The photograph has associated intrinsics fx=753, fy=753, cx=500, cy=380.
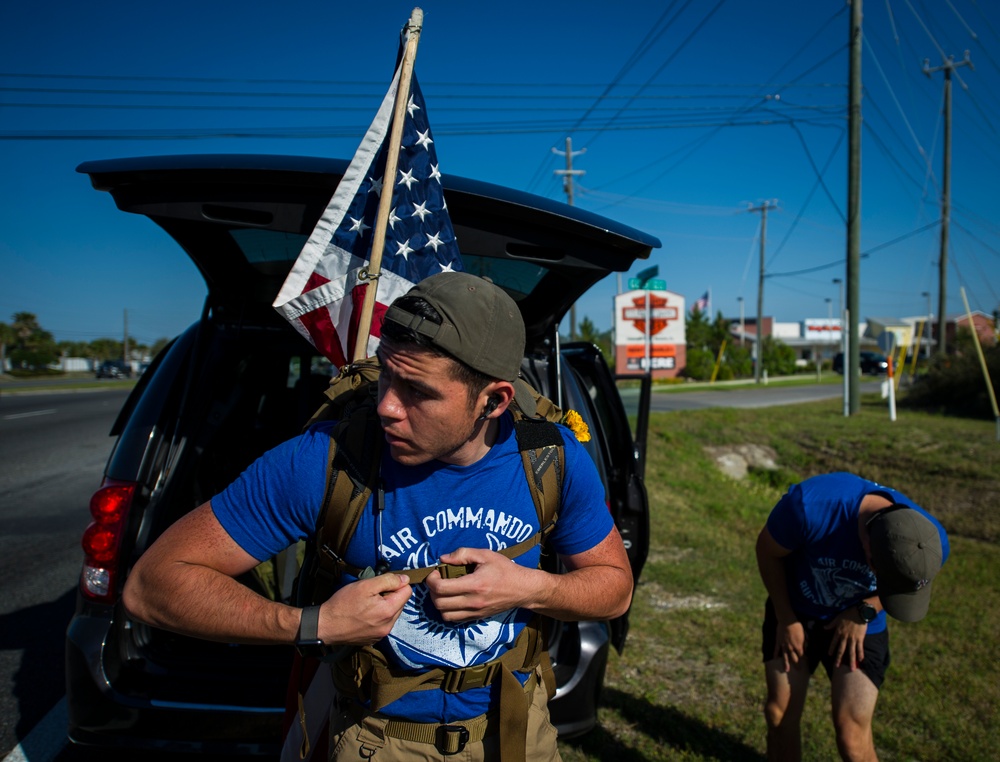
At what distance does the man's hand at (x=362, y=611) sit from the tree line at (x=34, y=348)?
53.7 metres

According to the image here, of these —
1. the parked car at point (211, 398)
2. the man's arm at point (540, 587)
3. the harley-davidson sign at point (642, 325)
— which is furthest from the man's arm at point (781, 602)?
the harley-davidson sign at point (642, 325)

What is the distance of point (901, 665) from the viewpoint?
4348 mm

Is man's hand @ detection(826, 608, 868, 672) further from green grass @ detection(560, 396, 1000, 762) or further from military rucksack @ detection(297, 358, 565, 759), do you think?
military rucksack @ detection(297, 358, 565, 759)

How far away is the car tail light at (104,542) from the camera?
262cm

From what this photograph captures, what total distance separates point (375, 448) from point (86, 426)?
53.0 feet

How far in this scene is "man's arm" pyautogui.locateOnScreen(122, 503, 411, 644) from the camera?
1476 millimetres

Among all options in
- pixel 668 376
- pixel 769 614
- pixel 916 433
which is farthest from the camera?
pixel 668 376

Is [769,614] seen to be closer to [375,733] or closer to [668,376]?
[375,733]

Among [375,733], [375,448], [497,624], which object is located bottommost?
[375,733]

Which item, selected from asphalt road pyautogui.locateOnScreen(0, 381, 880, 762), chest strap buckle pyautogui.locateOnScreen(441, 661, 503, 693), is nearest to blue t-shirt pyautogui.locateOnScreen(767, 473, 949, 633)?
chest strap buckle pyautogui.locateOnScreen(441, 661, 503, 693)

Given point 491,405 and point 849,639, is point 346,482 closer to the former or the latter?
point 491,405

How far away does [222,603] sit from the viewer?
150 cm

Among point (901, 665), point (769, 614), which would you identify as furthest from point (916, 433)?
point (769, 614)

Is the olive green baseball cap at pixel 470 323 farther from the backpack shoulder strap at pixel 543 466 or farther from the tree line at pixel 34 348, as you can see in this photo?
the tree line at pixel 34 348
